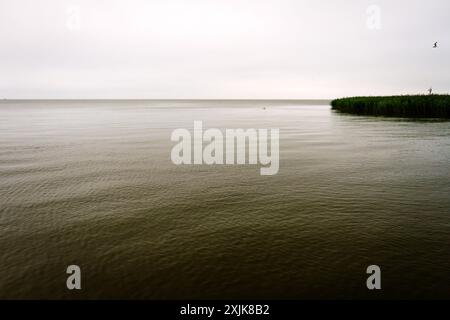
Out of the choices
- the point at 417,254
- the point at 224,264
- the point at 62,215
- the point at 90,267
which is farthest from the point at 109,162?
the point at 417,254

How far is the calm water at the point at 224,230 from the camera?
6.96 meters

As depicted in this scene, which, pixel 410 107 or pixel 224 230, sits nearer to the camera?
pixel 224 230

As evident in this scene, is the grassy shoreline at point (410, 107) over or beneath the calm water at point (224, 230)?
over

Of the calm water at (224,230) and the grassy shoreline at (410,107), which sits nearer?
the calm water at (224,230)

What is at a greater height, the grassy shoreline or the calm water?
the grassy shoreline

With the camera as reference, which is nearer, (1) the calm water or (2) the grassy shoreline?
(1) the calm water

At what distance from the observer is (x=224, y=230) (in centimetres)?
961

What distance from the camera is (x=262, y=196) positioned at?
1291 centimetres

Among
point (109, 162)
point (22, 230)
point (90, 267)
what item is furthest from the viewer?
point (109, 162)

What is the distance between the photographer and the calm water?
6961 mm

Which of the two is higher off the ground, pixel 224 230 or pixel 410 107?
pixel 410 107
